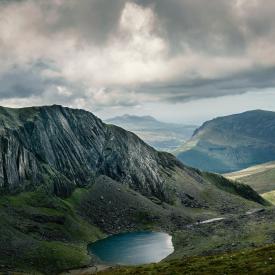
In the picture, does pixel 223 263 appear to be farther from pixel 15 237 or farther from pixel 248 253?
pixel 15 237

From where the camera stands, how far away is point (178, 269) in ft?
280

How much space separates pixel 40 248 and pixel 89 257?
21.7 m

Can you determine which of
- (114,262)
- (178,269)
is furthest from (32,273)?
(178,269)

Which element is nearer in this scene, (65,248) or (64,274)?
(64,274)

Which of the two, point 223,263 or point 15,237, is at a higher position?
point 223,263

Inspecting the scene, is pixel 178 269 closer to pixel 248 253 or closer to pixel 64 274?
pixel 248 253

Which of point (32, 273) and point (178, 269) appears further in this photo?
point (32, 273)

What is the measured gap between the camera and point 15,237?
18938 centimetres

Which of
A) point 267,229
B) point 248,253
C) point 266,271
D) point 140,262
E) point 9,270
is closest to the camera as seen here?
point 266,271

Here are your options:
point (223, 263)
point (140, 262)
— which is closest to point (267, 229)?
point (140, 262)

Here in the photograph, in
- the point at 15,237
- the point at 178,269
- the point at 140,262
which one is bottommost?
the point at 140,262

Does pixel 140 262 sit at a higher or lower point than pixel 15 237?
lower

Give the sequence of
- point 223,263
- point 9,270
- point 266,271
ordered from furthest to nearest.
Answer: point 9,270, point 223,263, point 266,271

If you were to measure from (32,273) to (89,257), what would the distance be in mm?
35270
